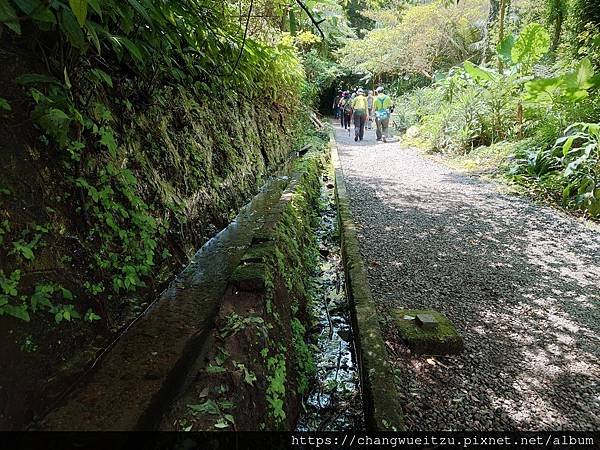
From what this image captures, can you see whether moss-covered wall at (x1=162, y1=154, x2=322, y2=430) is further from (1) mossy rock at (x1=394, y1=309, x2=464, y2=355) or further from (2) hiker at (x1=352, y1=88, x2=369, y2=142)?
(2) hiker at (x1=352, y1=88, x2=369, y2=142)

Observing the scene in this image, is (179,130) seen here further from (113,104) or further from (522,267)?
(522,267)

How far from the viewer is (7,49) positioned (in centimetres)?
206

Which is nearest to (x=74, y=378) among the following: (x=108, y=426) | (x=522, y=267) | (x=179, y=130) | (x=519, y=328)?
(x=108, y=426)

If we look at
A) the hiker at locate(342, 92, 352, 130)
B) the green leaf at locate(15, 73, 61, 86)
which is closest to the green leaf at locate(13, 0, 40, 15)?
the green leaf at locate(15, 73, 61, 86)

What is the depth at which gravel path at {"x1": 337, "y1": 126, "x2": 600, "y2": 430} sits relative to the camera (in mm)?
2432

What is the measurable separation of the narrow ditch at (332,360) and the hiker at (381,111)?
455 inches

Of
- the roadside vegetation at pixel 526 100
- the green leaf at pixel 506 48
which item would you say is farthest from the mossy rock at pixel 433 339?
the green leaf at pixel 506 48

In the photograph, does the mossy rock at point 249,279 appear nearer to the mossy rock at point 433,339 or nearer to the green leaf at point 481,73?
the mossy rock at point 433,339

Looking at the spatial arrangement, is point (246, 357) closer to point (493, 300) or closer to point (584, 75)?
point (493, 300)

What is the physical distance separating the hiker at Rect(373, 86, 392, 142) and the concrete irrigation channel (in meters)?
A: 12.3

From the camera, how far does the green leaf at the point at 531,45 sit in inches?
355

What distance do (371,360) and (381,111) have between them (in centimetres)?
1423

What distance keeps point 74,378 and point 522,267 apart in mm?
4430

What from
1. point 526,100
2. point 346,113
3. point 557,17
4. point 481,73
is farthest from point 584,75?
point 346,113
